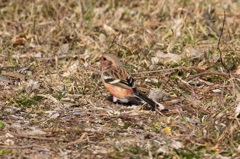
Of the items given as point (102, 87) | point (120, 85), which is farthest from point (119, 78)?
point (102, 87)

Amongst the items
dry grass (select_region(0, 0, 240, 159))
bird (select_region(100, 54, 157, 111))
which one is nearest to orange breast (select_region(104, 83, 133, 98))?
bird (select_region(100, 54, 157, 111))

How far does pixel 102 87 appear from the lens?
5.62 m

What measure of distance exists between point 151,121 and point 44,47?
3.25 metres


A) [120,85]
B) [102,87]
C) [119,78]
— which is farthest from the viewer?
[102,87]

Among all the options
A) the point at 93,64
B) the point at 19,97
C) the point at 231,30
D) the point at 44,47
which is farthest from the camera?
the point at 231,30

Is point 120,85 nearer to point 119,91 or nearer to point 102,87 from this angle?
point 119,91

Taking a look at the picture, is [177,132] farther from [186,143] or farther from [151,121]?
[151,121]

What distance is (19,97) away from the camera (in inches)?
196

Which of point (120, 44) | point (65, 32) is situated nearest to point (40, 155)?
point (120, 44)

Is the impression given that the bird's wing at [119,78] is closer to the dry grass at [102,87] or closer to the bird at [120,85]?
the bird at [120,85]

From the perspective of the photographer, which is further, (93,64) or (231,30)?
(231,30)

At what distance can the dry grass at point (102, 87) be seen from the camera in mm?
3770

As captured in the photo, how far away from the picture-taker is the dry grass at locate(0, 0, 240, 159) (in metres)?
3.77

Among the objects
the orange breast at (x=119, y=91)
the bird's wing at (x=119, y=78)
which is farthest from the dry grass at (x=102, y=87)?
the bird's wing at (x=119, y=78)
